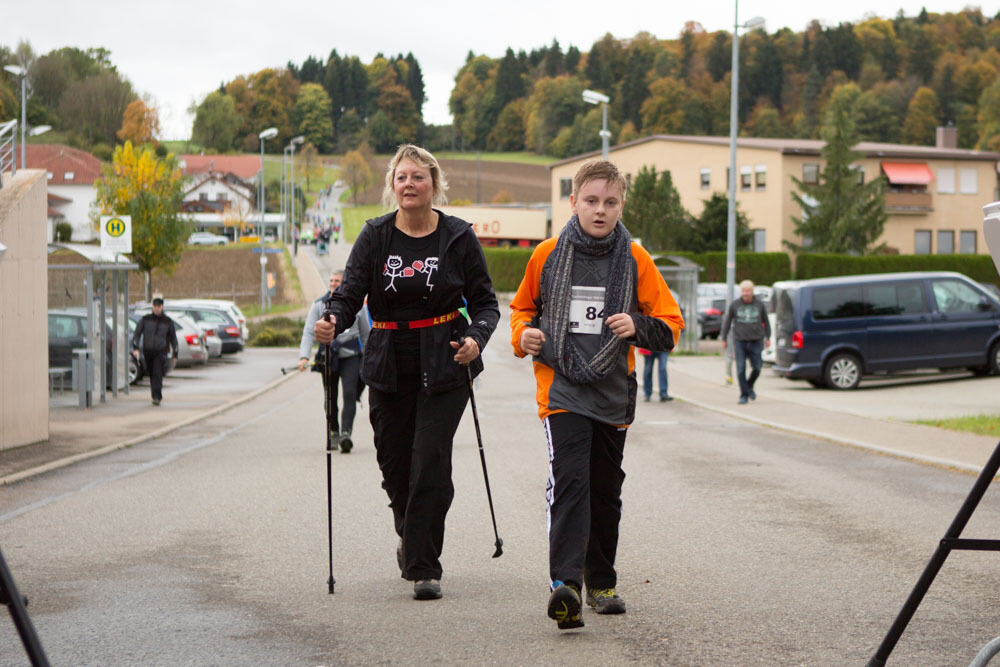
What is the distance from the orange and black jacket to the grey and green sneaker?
77 cm

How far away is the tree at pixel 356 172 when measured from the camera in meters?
132

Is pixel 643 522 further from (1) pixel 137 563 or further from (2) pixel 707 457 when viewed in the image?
(2) pixel 707 457

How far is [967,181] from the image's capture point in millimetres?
73875

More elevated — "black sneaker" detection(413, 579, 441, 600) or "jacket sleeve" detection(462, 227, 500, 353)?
"jacket sleeve" detection(462, 227, 500, 353)

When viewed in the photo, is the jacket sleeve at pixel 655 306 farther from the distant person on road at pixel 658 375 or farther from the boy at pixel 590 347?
the distant person on road at pixel 658 375

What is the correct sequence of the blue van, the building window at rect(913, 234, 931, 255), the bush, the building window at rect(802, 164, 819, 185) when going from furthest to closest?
the bush
the building window at rect(913, 234, 931, 255)
the building window at rect(802, 164, 819, 185)
the blue van

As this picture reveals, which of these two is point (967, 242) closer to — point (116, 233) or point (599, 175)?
point (116, 233)

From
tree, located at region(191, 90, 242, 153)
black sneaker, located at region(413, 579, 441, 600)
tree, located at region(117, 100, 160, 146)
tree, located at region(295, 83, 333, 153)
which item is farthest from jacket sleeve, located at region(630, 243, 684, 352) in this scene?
tree, located at region(295, 83, 333, 153)

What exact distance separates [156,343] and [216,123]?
449ft

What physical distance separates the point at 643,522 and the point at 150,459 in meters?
6.43

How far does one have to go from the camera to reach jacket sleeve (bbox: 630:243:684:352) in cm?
538

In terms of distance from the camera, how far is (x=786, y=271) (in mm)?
65438

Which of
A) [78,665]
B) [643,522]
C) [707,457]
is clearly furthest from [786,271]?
[78,665]

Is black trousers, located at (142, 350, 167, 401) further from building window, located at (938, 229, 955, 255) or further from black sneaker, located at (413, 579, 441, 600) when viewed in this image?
building window, located at (938, 229, 955, 255)
